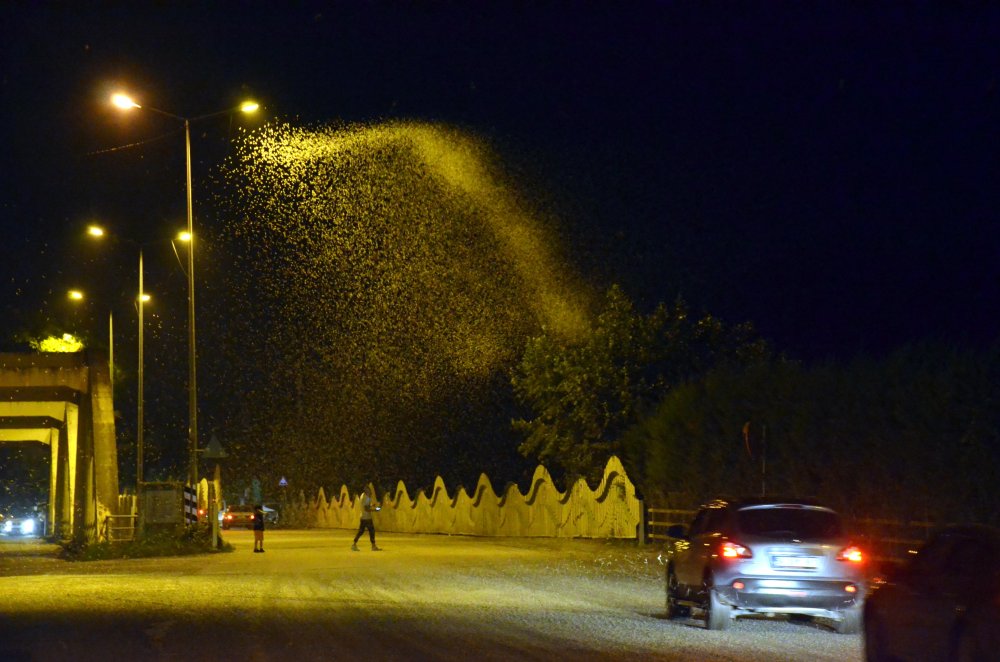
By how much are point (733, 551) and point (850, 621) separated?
1580mm

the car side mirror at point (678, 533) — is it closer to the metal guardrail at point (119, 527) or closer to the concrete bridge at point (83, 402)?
the metal guardrail at point (119, 527)

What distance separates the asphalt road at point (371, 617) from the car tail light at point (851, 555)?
34.8 inches

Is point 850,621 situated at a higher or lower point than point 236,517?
lower

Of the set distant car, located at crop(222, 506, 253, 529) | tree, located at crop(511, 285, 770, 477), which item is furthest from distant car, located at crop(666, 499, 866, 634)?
distant car, located at crop(222, 506, 253, 529)

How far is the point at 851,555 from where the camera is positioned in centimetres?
1602

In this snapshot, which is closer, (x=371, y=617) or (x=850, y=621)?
(x=850, y=621)

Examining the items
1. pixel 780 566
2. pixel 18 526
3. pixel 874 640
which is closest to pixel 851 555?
pixel 780 566

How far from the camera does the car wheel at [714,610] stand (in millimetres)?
15930

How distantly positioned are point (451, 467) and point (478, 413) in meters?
5.96

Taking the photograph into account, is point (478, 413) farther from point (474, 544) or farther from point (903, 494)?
point (903, 494)

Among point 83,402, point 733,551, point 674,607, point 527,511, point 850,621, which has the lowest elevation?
point 850,621

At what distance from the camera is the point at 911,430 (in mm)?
24203

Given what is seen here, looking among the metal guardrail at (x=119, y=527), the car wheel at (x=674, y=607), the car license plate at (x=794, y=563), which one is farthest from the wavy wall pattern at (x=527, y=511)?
the car license plate at (x=794, y=563)

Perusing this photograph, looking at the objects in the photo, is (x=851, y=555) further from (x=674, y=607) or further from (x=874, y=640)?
(x=874, y=640)
